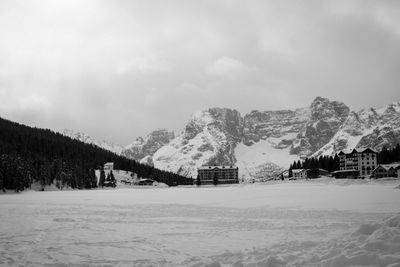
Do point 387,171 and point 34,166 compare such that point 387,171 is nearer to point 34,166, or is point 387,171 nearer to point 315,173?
point 315,173

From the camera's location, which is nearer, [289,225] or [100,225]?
[289,225]

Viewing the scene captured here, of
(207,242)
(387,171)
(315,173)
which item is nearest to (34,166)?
(315,173)

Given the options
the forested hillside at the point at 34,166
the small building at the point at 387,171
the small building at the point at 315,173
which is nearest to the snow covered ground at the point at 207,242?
the forested hillside at the point at 34,166

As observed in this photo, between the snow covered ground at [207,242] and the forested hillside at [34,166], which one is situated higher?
the forested hillside at [34,166]

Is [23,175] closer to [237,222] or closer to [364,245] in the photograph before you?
[237,222]

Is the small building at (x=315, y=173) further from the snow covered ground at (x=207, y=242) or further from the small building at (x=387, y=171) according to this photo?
the snow covered ground at (x=207, y=242)

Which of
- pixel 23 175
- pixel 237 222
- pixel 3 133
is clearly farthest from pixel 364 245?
pixel 3 133

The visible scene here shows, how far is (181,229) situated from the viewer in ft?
77.6

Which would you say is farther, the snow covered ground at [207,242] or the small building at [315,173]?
the small building at [315,173]

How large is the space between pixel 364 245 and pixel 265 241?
6.86 m

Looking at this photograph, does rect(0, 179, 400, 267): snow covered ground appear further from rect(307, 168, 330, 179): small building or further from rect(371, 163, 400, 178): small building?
rect(307, 168, 330, 179): small building

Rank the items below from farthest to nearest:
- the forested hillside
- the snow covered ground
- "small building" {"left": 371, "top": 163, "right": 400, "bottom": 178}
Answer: "small building" {"left": 371, "top": 163, "right": 400, "bottom": 178}, the forested hillside, the snow covered ground

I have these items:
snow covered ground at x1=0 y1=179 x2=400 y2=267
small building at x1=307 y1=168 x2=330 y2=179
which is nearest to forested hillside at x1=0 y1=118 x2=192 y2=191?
snow covered ground at x1=0 y1=179 x2=400 y2=267

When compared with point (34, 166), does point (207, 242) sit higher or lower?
lower
